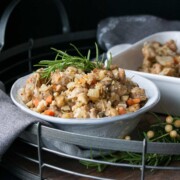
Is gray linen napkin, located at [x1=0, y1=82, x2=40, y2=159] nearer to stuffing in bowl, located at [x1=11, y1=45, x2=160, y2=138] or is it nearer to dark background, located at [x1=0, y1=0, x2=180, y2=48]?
stuffing in bowl, located at [x1=11, y1=45, x2=160, y2=138]

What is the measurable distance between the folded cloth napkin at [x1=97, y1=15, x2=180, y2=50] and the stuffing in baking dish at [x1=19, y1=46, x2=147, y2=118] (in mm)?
430

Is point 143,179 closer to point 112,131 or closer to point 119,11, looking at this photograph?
point 112,131

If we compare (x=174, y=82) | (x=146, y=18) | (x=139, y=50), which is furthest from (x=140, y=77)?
(x=146, y=18)

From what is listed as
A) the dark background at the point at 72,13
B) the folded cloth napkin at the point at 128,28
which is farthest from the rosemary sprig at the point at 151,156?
the dark background at the point at 72,13

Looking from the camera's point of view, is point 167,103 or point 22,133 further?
point 167,103

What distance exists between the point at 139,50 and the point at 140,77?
0.18 meters

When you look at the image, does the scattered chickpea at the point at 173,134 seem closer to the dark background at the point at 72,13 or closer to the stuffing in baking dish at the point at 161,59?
the stuffing in baking dish at the point at 161,59

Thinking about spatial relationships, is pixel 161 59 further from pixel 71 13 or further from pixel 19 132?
pixel 71 13

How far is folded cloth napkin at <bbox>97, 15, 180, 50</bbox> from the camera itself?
3.46ft

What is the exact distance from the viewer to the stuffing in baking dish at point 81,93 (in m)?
0.57

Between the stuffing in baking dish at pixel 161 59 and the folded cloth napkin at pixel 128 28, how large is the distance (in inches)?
8.1

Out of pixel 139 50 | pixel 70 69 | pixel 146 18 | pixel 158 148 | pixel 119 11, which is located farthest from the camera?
pixel 119 11

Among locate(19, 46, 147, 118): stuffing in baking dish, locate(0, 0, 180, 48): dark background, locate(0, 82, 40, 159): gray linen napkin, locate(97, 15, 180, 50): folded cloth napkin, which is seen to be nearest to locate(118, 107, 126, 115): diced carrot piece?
locate(19, 46, 147, 118): stuffing in baking dish

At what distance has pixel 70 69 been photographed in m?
0.62
